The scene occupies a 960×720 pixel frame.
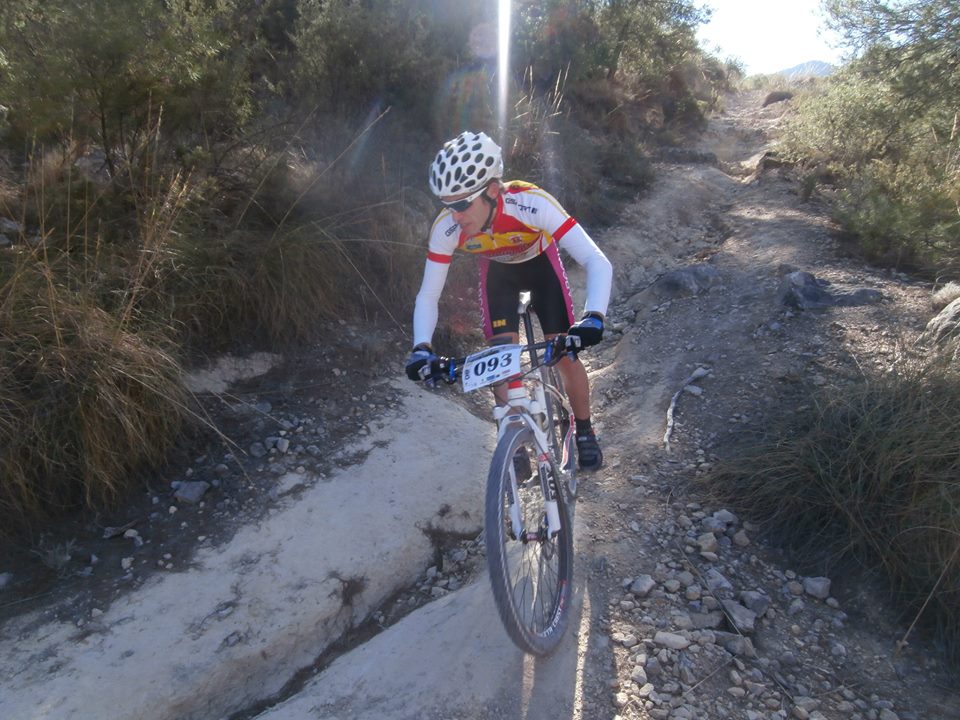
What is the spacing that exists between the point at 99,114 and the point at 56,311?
5.88 feet

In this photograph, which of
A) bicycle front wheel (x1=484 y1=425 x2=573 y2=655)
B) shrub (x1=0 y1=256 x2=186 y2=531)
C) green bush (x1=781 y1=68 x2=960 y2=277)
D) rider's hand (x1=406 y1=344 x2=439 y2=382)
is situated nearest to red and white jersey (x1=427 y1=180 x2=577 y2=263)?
rider's hand (x1=406 y1=344 x2=439 y2=382)

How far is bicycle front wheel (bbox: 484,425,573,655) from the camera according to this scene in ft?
8.02

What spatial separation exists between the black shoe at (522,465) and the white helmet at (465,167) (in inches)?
45.3

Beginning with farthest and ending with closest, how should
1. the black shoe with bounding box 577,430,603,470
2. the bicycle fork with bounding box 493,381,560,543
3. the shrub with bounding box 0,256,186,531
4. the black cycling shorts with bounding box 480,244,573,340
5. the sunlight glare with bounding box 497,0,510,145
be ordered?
the sunlight glare with bounding box 497,0,510,145, the black shoe with bounding box 577,430,603,470, the black cycling shorts with bounding box 480,244,573,340, the shrub with bounding box 0,256,186,531, the bicycle fork with bounding box 493,381,560,543

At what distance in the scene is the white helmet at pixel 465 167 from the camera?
9.66 feet

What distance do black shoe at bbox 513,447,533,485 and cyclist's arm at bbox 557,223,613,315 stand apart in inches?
26.0

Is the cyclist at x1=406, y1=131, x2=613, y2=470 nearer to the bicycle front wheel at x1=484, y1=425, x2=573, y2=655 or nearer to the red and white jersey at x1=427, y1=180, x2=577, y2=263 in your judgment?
the red and white jersey at x1=427, y1=180, x2=577, y2=263

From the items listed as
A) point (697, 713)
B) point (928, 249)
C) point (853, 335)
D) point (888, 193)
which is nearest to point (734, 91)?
point (888, 193)

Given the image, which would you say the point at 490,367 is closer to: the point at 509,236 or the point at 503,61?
the point at 509,236

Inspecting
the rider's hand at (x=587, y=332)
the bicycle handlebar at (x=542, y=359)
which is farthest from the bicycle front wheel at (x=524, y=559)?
the rider's hand at (x=587, y=332)

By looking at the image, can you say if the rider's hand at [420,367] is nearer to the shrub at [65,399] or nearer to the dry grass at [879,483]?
the shrub at [65,399]

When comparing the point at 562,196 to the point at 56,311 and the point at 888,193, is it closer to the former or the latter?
the point at 888,193

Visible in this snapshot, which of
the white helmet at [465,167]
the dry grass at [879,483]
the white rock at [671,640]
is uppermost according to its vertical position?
the white helmet at [465,167]

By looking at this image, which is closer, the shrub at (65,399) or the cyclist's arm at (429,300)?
the cyclist's arm at (429,300)
